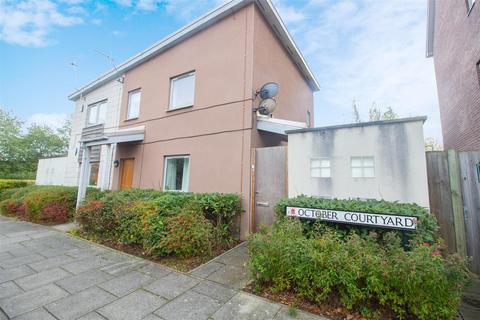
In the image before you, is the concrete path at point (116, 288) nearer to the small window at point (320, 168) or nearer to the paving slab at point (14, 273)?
the paving slab at point (14, 273)

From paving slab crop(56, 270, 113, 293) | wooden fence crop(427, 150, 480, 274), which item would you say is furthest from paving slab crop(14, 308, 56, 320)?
wooden fence crop(427, 150, 480, 274)

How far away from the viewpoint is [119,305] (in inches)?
105

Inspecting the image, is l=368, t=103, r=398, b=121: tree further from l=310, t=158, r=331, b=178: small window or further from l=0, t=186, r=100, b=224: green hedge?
l=0, t=186, r=100, b=224: green hedge

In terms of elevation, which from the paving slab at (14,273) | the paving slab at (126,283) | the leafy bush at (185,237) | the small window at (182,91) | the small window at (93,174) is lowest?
the paving slab at (14,273)

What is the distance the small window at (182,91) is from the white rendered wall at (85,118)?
353cm

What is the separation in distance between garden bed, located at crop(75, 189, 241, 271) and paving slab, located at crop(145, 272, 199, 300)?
38 cm

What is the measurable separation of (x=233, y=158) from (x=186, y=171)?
6.65 ft

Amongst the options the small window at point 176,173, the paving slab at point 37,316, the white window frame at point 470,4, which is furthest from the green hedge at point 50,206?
the white window frame at point 470,4

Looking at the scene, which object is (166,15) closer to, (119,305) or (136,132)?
(136,132)

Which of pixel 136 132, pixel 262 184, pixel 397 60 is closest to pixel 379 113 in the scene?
pixel 397 60

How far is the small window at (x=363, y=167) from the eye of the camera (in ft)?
14.2

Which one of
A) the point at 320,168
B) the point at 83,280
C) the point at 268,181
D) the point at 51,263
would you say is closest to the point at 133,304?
→ the point at 83,280

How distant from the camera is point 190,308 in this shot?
263 centimetres

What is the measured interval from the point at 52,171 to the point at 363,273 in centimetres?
1612
